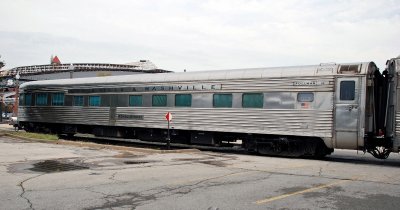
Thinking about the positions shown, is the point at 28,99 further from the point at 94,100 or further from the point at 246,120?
the point at 246,120

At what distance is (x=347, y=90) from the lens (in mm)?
15742

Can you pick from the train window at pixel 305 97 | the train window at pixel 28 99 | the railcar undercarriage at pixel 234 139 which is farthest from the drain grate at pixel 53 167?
the train window at pixel 28 99

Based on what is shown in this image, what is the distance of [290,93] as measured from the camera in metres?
17.2

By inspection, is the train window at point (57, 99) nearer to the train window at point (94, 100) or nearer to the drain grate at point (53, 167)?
the train window at point (94, 100)

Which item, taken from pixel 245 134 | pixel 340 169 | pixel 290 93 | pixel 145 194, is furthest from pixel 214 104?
pixel 145 194

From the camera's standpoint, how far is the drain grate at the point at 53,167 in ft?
39.3

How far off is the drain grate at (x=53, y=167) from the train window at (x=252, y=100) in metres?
7.96

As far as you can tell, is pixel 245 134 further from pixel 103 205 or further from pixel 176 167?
pixel 103 205

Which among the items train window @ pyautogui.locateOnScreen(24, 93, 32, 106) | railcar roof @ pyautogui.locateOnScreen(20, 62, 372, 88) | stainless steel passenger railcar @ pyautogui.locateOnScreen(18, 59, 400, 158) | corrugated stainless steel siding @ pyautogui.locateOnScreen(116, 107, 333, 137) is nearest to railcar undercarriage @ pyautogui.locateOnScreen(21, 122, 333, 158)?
stainless steel passenger railcar @ pyautogui.locateOnScreen(18, 59, 400, 158)

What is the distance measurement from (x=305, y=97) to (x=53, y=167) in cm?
958

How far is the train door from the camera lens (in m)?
15.5

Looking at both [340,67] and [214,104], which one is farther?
[214,104]

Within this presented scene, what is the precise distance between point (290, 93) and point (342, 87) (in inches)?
82.1

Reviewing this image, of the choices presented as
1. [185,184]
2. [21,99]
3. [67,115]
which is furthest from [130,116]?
[185,184]
